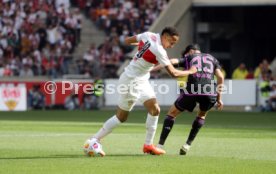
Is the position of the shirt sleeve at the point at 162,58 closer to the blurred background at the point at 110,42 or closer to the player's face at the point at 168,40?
the player's face at the point at 168,40

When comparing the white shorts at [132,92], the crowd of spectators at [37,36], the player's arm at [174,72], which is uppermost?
the player's arm at [174,72]

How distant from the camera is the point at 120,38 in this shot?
143 ft

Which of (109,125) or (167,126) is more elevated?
(109,125)

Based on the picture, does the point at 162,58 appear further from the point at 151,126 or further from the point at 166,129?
the point at 166,129

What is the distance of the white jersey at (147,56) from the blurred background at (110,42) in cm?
2103

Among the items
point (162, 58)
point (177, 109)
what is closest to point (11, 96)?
point (177, 109)

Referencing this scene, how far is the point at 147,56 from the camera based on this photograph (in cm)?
1594

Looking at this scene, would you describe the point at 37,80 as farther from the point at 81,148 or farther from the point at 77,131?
the point at 81,148

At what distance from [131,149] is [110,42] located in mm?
25604

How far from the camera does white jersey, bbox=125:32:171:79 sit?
618 inches

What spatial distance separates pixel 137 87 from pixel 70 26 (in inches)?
1103

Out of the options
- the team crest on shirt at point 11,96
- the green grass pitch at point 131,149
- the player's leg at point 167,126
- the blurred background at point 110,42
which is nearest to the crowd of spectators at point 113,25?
→ the blurred background at point 110,42

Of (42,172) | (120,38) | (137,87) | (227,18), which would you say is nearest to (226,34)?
(227,18)

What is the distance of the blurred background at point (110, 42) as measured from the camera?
1511 inches
